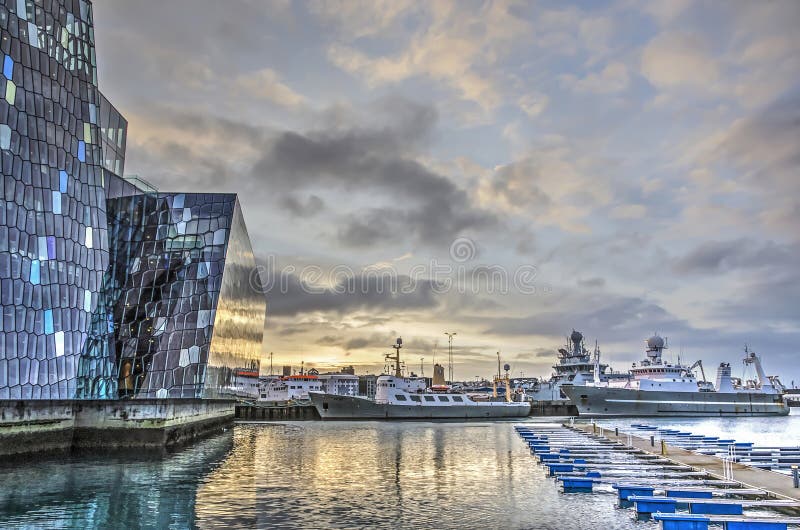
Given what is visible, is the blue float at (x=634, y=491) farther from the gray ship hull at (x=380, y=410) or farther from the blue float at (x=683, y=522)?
the gray ship hull at (x=380, y=410)

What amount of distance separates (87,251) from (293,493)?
38.7m

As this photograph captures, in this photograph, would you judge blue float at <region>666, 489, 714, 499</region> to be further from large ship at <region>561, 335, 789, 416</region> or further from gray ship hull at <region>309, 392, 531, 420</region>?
large ship at <region>561, 335, 789, 416</region>

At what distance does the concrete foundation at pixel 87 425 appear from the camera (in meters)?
33.1

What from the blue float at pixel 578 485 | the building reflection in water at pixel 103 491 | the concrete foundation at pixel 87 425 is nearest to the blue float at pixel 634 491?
the blue float at pixel 578 485

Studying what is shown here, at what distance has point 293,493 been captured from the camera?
25.3 metres

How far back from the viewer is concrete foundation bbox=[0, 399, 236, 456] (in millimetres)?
33094

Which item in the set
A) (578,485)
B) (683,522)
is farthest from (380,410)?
(683,522)

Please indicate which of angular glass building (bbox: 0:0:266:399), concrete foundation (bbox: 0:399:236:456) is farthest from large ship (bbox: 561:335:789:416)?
concrete foundation (bbox: 0:399:236:456)

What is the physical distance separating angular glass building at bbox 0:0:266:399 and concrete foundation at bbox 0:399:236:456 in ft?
23.0

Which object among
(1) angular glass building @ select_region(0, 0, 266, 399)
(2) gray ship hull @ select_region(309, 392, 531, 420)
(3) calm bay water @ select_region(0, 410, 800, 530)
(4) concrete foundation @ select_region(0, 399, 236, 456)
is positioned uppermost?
(1) angular glass building @ select_region(0, 0, 266, 399)

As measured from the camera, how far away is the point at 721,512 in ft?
62.9

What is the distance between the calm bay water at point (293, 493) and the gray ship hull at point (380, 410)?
181 ft

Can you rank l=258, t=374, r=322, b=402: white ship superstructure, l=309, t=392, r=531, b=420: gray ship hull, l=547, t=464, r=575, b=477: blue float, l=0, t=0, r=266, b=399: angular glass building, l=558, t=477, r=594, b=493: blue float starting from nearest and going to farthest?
l=558, t=477, r=594, b=493: blue float → l=547, t=464, r=575, b=477: blue float → l=0, t=0, r=266, b=399: angular glass building → l=309, t=392, r=531, b=420: gray ship hull → l=258, t=374, r=322, b=402: white ship superstructure

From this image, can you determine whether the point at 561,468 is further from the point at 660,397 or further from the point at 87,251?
the point at 660,397
